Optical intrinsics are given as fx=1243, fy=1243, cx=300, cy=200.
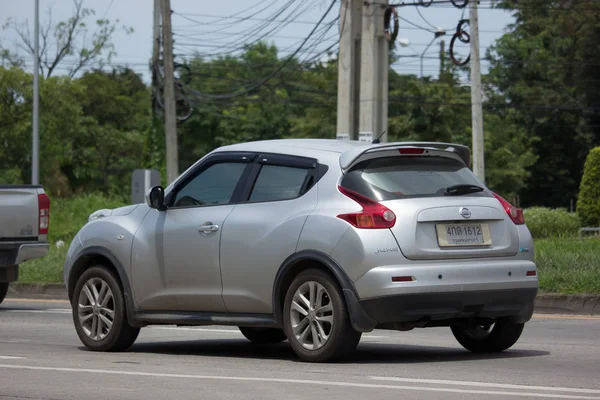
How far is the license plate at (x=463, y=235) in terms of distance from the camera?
8.67m

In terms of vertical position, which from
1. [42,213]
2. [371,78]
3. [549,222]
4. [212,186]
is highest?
[371,78]

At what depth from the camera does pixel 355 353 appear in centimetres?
965

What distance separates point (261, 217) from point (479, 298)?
5.60 ft

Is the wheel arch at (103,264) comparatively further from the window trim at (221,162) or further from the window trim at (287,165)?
the window trim at (287,165)

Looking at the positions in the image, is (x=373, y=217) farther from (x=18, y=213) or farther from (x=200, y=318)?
(x=18, y=213)

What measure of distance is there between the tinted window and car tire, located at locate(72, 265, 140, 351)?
157 centimetres

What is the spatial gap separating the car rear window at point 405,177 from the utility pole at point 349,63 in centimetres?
1340

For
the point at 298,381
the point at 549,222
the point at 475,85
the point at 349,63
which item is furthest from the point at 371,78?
the point at 298,381

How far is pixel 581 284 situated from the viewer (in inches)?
586

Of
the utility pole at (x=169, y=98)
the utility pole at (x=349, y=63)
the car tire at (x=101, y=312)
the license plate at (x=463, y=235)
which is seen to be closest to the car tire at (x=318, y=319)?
the license plate at (x=463, y=235)

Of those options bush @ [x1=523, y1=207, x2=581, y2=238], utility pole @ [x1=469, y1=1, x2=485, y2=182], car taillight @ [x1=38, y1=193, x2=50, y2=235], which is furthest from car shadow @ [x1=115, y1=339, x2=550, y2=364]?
utility pole @ [x1=469, y1=1, x2=485, y2=182]

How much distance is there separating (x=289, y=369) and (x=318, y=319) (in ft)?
1.38

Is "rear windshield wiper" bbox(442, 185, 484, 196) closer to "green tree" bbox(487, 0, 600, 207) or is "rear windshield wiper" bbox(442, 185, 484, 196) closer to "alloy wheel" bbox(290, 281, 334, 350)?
"alloy wheel" bbox(290, 281, 334, 350)

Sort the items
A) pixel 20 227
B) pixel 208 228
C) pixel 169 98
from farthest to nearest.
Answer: pixel 169 98, pixel 20 227, pixel 208 228
